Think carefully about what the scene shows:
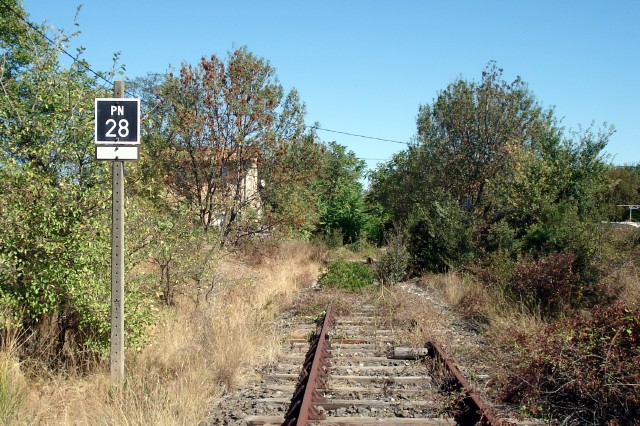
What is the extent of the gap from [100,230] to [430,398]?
14.6 ft

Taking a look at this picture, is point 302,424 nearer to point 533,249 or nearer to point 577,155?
point 533,249

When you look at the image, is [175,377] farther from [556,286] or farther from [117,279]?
[556,286]

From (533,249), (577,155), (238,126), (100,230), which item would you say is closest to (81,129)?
(100,230)

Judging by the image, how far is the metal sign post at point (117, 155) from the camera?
6.75 meters

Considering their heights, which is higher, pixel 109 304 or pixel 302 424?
pixel 109 304

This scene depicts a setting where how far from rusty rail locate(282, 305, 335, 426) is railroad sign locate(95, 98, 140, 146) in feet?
11.0

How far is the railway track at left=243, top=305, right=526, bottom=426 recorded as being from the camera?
623cm

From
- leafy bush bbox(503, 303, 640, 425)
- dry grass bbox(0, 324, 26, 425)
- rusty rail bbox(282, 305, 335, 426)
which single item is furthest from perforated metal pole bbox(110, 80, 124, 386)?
leafy bush bbox(503, 303, 640, 425)

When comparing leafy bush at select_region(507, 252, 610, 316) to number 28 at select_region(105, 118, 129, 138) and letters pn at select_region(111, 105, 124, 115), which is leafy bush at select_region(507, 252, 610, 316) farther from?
letters pn at select_region(111, 105, 124, 115)

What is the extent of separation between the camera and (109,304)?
7.46 metres

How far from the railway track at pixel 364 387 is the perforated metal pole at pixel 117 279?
5.47ft

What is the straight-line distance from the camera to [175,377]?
748 cm

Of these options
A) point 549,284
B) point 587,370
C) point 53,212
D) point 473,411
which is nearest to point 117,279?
point 53,212

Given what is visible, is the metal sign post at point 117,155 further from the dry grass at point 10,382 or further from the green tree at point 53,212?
the dry grass at point 10,382
